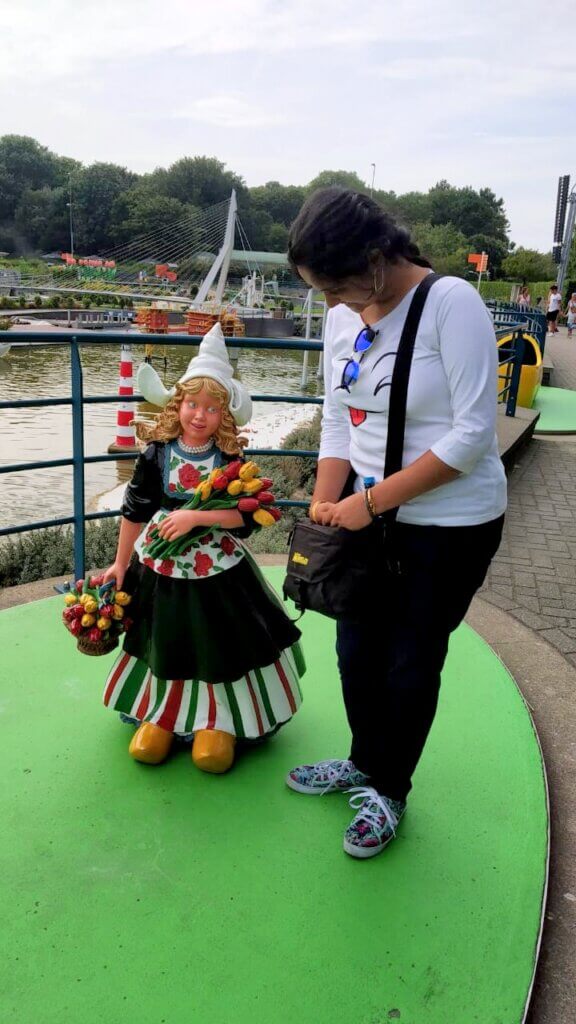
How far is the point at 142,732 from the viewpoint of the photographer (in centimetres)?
216

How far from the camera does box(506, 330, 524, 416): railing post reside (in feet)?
26.1

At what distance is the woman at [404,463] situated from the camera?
1453 mm

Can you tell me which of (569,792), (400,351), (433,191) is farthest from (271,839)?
(433,191)

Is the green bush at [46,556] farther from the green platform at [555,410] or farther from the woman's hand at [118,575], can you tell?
the green platform at [555,410]

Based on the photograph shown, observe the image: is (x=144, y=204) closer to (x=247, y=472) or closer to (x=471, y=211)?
(x=471, y=211)

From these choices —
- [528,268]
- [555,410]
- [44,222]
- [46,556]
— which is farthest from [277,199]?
[46,556]

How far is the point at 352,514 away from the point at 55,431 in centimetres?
899

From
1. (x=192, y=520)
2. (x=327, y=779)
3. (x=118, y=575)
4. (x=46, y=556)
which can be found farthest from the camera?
(x=46, y=556)

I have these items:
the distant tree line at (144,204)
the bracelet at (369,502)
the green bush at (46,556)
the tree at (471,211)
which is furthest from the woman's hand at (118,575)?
the tree at (471,211)

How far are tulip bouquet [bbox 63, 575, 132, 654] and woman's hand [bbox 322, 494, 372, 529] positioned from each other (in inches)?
31.8

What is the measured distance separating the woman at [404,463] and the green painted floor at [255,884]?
0.17 metres

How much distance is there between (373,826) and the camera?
187cm

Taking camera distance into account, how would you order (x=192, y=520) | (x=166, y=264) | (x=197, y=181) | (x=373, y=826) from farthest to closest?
(x=197, y=181), (x=166, y=264), (x=192, y=520), (x=373, y=826)

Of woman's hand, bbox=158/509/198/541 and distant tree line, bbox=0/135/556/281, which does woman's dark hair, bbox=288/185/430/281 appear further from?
distant tree line, bbox=0/135/556/281
